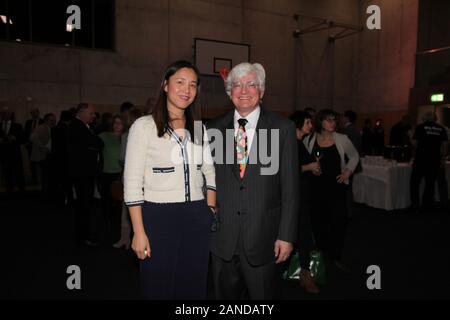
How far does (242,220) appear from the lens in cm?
186

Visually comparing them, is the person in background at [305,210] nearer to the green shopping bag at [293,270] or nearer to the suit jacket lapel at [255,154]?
the green shopping bag at [293,270]

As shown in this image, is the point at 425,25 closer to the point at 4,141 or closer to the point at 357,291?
the point at 357,291

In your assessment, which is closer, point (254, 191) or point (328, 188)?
point (254, 191)

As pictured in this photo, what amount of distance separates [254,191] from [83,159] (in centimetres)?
302

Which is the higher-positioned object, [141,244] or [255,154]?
[255,154]

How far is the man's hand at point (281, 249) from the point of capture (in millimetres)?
1844

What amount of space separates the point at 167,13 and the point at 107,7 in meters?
1.75

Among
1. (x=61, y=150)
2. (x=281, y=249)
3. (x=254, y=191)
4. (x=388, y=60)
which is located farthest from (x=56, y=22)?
(x=388, y=60)

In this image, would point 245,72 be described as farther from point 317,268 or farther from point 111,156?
point 111,156

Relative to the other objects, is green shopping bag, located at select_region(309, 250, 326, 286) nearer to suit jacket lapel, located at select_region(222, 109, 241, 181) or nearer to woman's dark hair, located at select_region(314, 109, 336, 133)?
woman's dark hair, located at select_region(314, 109, 336, 133)

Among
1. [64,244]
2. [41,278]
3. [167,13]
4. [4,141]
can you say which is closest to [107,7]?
[167,13]

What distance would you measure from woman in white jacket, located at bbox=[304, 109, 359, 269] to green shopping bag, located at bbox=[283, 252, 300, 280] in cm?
50

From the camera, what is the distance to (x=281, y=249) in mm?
1851

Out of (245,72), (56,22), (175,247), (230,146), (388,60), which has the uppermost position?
(56,22)
